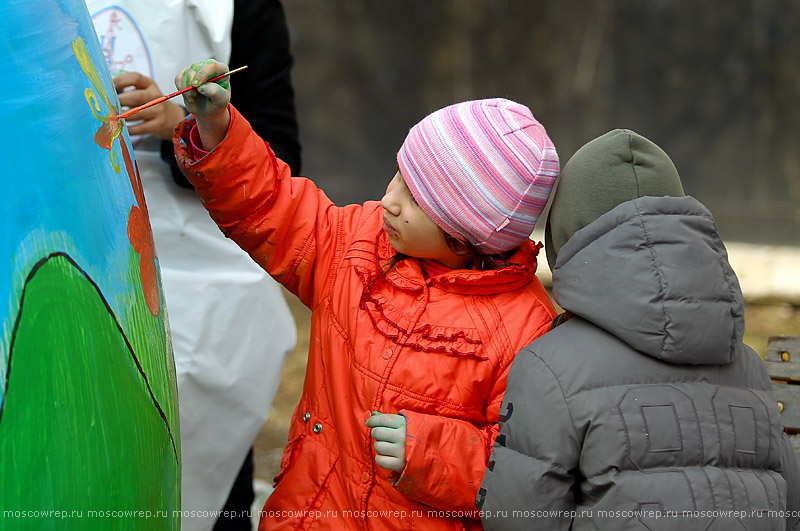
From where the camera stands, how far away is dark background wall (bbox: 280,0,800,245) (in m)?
4.65

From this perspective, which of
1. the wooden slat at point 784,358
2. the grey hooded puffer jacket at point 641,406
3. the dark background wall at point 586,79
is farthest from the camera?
the dark background wall at point 586,79

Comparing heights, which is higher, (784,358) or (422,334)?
(422,334)

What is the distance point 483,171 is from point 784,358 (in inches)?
34.5

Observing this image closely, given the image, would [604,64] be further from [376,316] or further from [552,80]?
[376,316]

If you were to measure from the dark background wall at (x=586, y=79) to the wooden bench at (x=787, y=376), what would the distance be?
307cm

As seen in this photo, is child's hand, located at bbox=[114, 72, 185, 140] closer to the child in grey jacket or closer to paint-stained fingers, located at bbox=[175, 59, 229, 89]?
paint-stained fingers, located at bbox=[175, 59, 229, 89]

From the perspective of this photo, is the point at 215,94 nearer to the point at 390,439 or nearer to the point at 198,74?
the point at 198,74

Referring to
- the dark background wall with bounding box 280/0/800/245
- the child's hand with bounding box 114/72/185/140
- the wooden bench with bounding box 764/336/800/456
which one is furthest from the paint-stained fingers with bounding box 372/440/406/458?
the dark background wall with bounding box 280/0/800/245

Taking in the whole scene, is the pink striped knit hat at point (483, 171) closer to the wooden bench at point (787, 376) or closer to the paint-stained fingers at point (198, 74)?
the paint-stained fingers at point (198, 74)

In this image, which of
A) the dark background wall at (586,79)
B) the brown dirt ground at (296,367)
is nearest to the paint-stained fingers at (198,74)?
the brown dirt ground at (296,367)

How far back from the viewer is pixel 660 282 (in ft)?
4.24

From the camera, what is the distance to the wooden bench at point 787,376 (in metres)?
1.83

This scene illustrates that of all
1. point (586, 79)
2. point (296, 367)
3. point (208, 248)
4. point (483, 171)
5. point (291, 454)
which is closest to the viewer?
point (483, 171)

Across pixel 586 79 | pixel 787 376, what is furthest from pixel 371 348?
pixel 586 79
